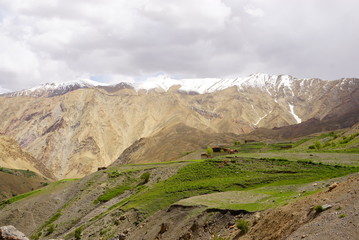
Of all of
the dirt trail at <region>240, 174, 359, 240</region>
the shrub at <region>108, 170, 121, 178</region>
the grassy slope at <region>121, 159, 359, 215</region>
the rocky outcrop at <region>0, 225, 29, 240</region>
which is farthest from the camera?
the shrub at <region>108, 170, 121, 178</region>

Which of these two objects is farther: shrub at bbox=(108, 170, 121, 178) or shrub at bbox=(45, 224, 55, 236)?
shrub at bbox=(108, 170, 121, 178)

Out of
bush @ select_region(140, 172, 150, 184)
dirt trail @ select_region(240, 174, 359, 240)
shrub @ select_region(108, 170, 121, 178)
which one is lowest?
bush @ select_region(140, 172, 150, 184)

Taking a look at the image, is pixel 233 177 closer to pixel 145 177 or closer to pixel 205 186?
pixel 205 186

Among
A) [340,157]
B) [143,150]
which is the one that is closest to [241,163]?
[340,157]

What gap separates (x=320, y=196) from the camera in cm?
2034

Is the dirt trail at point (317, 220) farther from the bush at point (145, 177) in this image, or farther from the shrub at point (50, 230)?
the bush at point (145, 177)

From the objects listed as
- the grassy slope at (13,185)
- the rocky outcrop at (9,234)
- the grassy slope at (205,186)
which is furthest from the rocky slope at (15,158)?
the rocky outcrop at (9,234)

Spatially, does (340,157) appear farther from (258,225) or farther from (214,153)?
(214,153)

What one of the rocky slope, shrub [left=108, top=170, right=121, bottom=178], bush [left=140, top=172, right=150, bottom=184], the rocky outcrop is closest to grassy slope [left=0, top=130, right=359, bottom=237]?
shrub [left=108, top=170, right=121, bottom=178]

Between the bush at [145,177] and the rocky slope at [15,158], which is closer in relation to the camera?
the bush at [145,177]

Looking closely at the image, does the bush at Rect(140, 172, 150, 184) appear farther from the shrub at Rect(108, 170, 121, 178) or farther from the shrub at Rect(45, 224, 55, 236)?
the shrub at Rect(45, 224, 55, 236)

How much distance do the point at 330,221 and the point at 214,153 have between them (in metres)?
69.8

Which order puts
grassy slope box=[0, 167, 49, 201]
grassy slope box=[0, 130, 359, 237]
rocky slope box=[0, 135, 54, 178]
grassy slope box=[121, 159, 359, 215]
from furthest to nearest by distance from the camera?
rocky slope box=[0, 135, 54, 178], grassy slope box=[0, 167, 49, 201], grassy slope box=[121, 159, 359, 215], grassy slope box=[0, 130, 359, 237]

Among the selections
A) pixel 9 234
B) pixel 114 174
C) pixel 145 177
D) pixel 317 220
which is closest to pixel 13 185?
pixel 114 174
